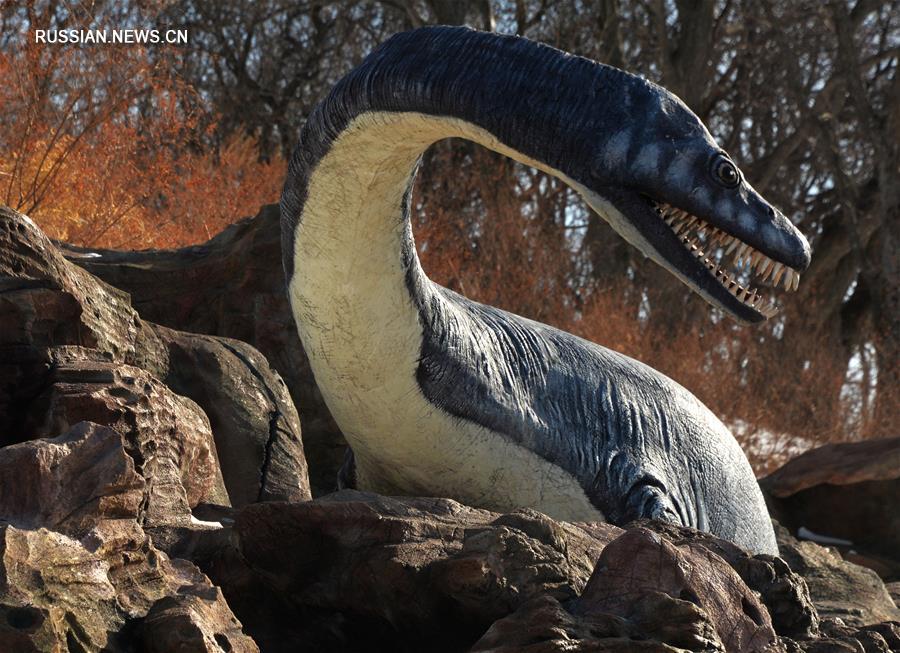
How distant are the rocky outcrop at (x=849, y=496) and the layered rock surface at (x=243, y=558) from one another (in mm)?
3335

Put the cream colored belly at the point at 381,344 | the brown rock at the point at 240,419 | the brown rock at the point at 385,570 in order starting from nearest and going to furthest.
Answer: the brown rock at the point at 385,570 → the cream colored belly at the point at 381,344 → the brown rock at the point at 240,419

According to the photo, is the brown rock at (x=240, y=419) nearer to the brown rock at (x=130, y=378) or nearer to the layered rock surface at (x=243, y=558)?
the brown rock at (x=130, y=378)

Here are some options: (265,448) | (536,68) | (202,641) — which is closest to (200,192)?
(265,448)

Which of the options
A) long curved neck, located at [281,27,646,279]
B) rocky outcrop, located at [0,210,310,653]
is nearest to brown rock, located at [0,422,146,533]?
rocky outcrop, located at [0,210,310,653]

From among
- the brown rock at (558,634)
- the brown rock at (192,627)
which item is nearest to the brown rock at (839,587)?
the brown rock at (558,634)

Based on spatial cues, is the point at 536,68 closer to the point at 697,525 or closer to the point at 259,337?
the point at 697,525

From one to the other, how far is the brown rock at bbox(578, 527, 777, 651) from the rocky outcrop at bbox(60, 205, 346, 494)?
98.3 inches

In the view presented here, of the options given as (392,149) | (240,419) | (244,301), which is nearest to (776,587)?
(392,149)

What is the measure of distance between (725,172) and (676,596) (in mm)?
780

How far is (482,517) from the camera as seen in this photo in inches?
98.0

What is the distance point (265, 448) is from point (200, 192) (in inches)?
245

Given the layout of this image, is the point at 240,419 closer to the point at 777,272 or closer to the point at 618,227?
the point at 618,227

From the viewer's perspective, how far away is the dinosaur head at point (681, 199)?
2.37m

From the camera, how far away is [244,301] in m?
4.71
